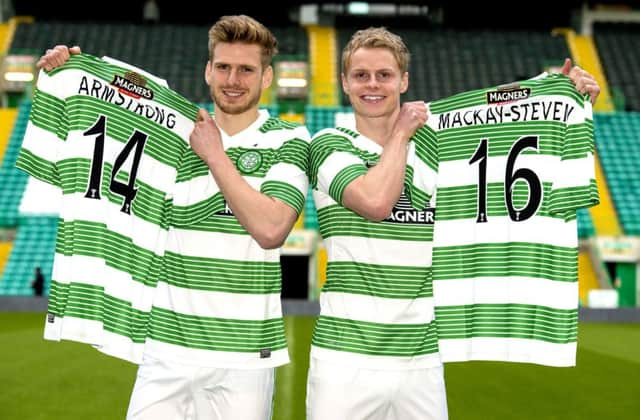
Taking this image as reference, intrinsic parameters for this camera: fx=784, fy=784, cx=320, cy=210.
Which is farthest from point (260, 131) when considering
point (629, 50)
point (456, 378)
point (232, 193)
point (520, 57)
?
point (629, 50)

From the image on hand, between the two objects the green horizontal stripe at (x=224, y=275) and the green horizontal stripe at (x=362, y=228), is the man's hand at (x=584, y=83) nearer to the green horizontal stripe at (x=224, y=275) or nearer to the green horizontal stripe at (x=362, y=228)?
the green horizontal stripe at (x=362, y=228)

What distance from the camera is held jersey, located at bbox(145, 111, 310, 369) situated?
2998mm

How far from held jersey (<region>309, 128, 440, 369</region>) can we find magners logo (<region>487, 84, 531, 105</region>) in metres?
0.61

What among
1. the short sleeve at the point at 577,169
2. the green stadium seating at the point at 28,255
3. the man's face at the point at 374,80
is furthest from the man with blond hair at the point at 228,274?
the green stadium seating at the point at 28,255

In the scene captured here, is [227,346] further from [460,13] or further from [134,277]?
[460,13]

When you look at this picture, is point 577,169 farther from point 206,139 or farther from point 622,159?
point 622,159

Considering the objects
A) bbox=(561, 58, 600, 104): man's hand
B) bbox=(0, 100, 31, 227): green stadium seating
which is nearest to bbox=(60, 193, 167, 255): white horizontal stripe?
bbox=(561, 58, 600, 104): man's hand

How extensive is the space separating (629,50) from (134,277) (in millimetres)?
27318

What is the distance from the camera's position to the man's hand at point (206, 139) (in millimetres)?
2998

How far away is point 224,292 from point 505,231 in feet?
4.07

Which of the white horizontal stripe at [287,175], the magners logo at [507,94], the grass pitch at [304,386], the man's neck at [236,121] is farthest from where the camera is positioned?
the grass pitch at [304,386]

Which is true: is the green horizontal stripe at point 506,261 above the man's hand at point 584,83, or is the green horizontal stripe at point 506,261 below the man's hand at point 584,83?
below

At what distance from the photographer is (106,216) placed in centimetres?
327

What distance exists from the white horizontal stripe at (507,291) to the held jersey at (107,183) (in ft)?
3.55
